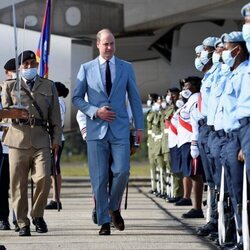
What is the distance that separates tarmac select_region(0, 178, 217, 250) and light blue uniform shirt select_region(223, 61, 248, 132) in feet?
4.73

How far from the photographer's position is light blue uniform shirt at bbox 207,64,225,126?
31.0 ft

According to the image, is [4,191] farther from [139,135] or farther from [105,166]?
[139,135]

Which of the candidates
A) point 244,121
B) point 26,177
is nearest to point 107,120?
point 26,177

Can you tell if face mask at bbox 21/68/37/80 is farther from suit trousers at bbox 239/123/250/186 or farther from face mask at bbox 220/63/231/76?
suit trousers at bbox 239/123/250/186

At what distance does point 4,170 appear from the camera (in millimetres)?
12102

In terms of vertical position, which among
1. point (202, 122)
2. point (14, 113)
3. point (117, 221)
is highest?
point (14, 113)

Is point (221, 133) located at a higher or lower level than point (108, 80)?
lower

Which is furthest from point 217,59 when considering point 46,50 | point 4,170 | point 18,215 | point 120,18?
point 120,18

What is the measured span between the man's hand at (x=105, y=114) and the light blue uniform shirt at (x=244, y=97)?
226 centimetres

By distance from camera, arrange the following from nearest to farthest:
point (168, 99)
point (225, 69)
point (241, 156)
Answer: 1. point (241, 156)
2. point (225, 69)
3. point (168, 99)

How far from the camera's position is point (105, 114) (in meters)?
10.2

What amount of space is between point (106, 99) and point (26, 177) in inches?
45.5

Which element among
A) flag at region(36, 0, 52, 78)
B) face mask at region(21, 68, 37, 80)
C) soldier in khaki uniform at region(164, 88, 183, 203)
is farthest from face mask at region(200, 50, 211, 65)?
soldier in khaki uniform at region(164, 88, 183, 203)

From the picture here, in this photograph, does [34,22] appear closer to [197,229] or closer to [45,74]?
[45,74]
